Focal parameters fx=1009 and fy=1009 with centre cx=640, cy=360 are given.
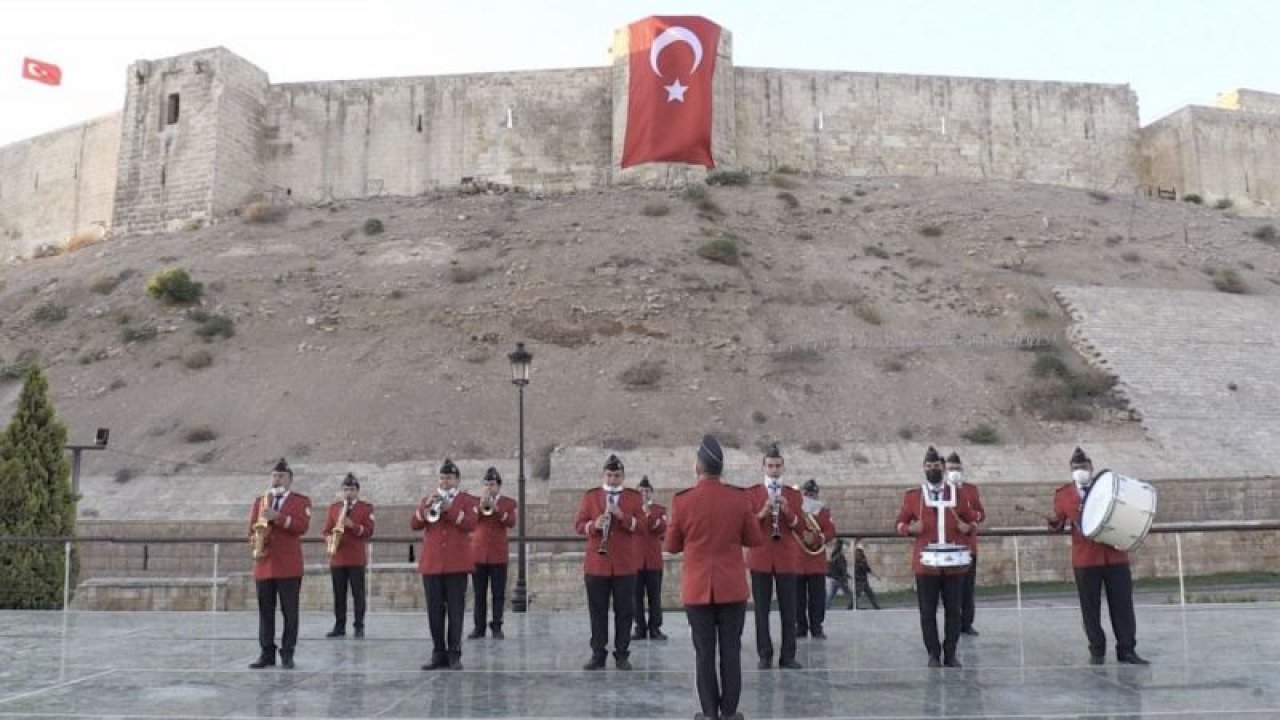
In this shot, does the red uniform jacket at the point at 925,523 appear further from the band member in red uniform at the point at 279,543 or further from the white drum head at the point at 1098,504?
the band member in red uniform at the point at 279,543

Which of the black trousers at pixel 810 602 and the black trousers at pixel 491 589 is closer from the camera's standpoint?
the black trousers at pixel 810 602

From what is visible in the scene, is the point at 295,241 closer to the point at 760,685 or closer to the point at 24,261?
the point at 24,261

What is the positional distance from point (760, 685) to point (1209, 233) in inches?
1448

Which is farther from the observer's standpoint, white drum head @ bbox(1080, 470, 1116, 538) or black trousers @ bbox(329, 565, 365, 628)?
black trousers @ bbox(329, 565, 365, 628)

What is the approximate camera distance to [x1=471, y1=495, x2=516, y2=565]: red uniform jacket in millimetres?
9469

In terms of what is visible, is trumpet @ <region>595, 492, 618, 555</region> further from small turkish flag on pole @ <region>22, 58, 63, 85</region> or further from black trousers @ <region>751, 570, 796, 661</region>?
small turkish flag on pole @ <region>22, 58, 63, 85</region>

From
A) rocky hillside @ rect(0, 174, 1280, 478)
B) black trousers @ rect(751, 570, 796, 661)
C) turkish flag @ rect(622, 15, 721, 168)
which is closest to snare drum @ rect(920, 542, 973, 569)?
black trousers @ rect(751, 570, 796, 661)

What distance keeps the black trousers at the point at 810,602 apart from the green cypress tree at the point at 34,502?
10.2m

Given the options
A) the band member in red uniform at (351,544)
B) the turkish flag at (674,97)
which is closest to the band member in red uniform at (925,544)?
the band member in red uniform at (351,544)

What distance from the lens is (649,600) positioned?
362 inches

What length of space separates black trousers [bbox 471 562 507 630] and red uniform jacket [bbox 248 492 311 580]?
2032 millimetres

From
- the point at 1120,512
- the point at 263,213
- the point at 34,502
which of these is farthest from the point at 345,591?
the point at 263,213

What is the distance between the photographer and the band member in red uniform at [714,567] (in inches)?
204

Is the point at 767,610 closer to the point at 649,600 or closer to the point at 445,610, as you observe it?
the point at 649,600
